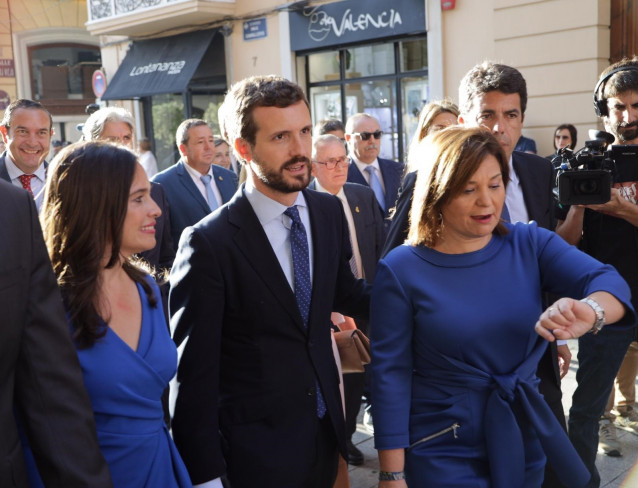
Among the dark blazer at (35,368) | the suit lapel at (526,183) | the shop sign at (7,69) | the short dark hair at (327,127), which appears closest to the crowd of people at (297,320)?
the dark blazer at (35,368)

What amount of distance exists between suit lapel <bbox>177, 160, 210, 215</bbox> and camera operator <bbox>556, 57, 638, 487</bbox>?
2982 mm

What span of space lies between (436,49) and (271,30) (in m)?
3.88

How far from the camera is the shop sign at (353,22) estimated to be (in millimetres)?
11789

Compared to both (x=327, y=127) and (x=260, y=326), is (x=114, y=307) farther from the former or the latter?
(x=327, y=127)

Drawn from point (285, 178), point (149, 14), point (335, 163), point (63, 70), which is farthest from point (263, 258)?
point (63, 70)

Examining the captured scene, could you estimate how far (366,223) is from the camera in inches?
208

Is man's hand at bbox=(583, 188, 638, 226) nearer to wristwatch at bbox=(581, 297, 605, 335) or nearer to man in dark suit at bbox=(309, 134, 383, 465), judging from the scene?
wristwatch at bbox=(581, 297, 605, 335)

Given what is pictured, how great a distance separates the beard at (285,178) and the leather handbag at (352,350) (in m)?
0.75

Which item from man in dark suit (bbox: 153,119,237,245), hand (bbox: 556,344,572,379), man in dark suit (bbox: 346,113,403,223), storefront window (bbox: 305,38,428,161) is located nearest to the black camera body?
hand (bbox: 556,344,572,379)

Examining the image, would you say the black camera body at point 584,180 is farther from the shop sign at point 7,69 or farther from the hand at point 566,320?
the shop sign at point 7,69

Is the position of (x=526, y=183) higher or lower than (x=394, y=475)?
higher

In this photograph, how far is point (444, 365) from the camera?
237cm

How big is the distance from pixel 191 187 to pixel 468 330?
4.10 meters

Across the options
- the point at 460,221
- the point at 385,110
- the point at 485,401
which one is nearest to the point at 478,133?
the point at 460,221
